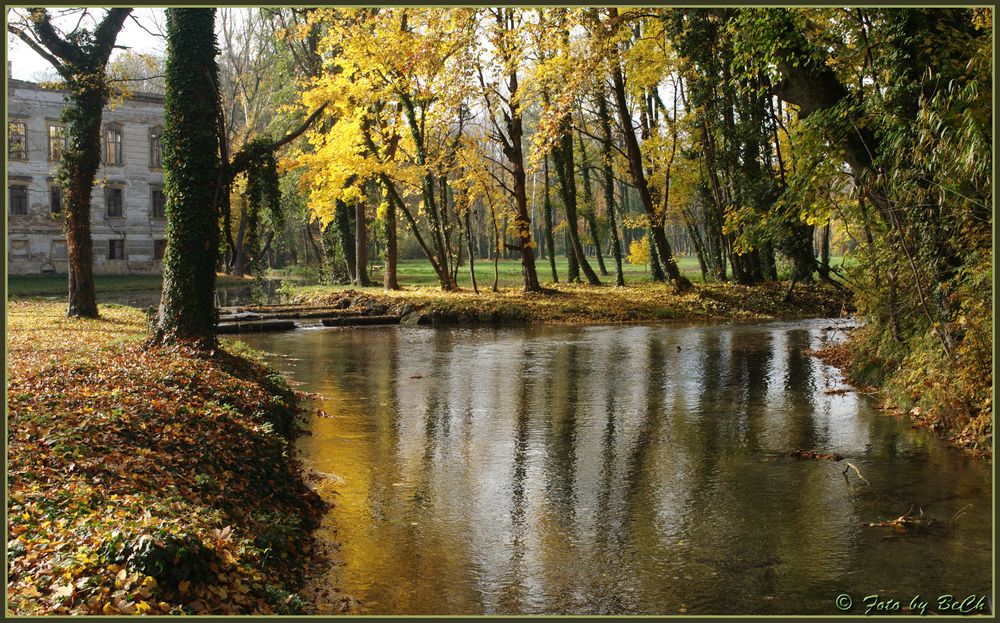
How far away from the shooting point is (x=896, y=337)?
41.9ft

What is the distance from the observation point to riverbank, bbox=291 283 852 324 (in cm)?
2659

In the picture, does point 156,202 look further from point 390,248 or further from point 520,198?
→ point 520,198

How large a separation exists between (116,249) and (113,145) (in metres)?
5.77

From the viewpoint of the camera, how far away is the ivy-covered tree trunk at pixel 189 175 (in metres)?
12.8

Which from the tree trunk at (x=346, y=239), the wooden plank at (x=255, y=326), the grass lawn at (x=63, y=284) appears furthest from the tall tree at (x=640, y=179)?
the grass lawn at (x=63, y=284)

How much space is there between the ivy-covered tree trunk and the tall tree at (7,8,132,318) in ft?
26.5

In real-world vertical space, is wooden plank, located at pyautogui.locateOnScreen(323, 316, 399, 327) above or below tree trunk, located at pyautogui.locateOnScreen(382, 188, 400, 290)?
below

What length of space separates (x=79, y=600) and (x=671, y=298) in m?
25.2

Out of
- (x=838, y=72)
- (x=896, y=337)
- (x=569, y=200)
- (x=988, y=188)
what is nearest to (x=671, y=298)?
(x=569, y=200)

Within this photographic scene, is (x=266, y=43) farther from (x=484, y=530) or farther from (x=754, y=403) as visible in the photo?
(x=484, y=530)

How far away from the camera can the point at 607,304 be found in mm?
27656

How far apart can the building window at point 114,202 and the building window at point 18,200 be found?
12.9ft

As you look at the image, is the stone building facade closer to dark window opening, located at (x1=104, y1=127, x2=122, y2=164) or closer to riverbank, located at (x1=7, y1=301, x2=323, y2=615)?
dark window opening, located at (x1=104, y1=127, x2=122, y2=164)

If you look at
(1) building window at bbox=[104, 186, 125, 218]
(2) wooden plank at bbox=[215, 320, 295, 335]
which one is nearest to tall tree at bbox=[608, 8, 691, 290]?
(2) wooden plank at bbox=[215, 320, 295, 335]
